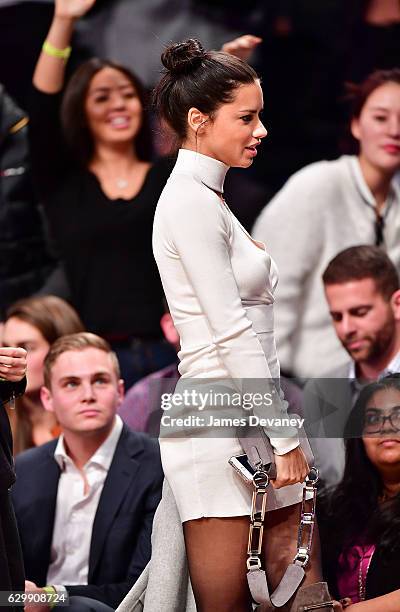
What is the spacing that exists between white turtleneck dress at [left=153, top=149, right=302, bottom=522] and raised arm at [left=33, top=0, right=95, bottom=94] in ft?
6.52

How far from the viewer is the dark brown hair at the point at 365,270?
13.4ft

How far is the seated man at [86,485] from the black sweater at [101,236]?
90 centimetres

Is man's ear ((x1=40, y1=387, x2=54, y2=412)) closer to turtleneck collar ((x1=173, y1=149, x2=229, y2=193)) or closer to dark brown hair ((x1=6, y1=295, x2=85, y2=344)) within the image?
dark brown hair ((x1=6, y1=295, x2=85, y2=344))

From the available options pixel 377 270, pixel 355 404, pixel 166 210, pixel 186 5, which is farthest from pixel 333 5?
pixel 166 210

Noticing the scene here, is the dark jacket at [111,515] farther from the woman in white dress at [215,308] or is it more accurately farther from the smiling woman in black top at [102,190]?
the smiling woman in black top at [102,190]

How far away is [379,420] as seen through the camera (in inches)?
130

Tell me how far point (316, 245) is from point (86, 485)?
1408 mm

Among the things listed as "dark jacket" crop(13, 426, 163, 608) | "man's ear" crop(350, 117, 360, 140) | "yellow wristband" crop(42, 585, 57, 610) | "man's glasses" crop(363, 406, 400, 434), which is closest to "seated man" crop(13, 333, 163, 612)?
"dark jacket" crop(13, 426, 163, 608)

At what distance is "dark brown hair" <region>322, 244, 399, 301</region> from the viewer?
4082mm

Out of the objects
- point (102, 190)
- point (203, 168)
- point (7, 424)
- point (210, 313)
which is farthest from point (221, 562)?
point (102, 190)

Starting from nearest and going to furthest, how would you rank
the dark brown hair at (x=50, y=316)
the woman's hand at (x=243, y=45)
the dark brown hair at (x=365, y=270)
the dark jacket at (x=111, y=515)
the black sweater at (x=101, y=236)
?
the dark jacket at (x=111, y=515)
the woman's hand at (x=243, y=45)
the dark brown hair at (x=365, y=270)
the dark brown hair at (x=50, y=316)
the black sweater at (x=101, y=236)

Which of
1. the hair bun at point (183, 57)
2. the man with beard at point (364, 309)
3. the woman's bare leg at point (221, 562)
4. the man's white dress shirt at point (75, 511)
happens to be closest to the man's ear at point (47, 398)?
the man's white dress shirt at point (75, 511)

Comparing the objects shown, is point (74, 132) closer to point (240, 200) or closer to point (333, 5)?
point (240, 200)

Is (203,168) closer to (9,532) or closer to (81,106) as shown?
(9,532)
